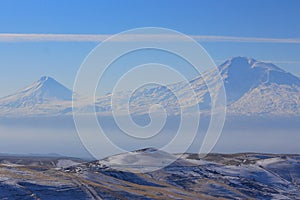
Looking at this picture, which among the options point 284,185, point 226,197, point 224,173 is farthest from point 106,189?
point 284,185

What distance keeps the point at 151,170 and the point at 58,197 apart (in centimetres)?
5981

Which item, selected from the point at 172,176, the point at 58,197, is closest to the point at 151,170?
the point at 172,176

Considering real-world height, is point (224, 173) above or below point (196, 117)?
below

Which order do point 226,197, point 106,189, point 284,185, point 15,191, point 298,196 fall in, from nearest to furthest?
point 15,191 < point 106,189 < point 226,197 < point 298,196 < point 284,185

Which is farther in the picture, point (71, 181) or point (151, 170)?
point (151, 170)

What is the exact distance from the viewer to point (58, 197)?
130 m

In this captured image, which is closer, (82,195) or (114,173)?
(82,195)

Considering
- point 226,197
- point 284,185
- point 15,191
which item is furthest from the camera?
point 284,185

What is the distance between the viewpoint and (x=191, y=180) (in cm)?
17838

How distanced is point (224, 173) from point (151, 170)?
1009 inches

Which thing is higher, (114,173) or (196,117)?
(196,117)

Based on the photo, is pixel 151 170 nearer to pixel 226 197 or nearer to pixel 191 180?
pixel 191 180

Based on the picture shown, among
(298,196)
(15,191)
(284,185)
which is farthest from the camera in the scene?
(284,185)

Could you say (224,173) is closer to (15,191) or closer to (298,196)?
(298,196)
